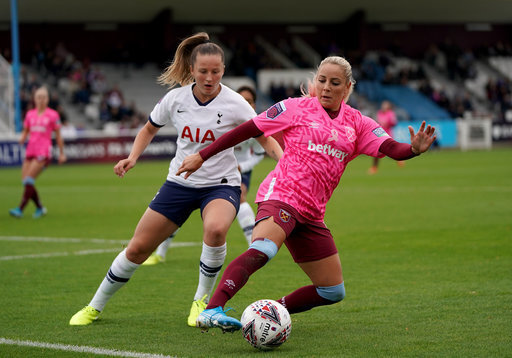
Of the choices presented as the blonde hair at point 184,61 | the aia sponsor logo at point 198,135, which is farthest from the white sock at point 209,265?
the blonde hair at point 184,61

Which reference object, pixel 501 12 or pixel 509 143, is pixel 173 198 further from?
pixel 501 12

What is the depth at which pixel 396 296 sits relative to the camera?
7395 mm

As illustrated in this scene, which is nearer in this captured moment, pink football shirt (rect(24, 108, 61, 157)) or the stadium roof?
pink football shirt (rect(24, 108, 61, 157))

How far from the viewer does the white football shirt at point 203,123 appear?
650cm

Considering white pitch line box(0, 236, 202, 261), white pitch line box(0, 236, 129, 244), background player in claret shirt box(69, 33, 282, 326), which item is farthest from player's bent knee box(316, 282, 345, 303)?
white pitch line box(0, 236, 129, 244)

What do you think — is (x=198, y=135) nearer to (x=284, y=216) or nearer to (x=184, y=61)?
(x=184, y=61)

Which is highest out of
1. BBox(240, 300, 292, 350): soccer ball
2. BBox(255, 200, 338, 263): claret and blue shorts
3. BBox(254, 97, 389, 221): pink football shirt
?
BBox(254, 97, 389, 221): pink football shirt

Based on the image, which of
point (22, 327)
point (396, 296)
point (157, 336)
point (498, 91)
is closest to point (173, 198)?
point (157, 336)

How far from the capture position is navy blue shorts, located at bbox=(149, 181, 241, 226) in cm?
641

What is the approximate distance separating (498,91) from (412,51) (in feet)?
24.6

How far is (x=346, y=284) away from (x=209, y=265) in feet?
6.76

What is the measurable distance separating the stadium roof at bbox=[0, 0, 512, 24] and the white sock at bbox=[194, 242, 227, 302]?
3672 centimetres

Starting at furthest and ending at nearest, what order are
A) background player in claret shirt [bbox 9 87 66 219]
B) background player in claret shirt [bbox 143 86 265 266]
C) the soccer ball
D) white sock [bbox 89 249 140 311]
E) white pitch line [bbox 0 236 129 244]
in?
background player in claret shirt [bbox 9 87 66 219] → white pitch line [bbox 0 236 129 244] → background player in claret shirt [bbox 143 86 265 266] → white sock [bbox 89 249 140 311] → the soccer ball

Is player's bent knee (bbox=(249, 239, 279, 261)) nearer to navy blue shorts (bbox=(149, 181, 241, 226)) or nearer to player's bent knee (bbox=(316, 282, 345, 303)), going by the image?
player's bent knee (bbox=(316, 282, 345, 303))
